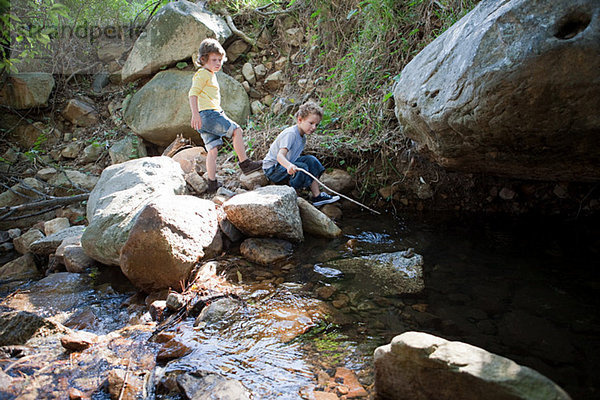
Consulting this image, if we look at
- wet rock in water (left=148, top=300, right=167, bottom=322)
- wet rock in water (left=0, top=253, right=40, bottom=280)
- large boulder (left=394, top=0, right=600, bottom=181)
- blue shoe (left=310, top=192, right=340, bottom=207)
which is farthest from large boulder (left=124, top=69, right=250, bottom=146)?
wet rock in water (left=148, top=300, right=167, bottom=322)

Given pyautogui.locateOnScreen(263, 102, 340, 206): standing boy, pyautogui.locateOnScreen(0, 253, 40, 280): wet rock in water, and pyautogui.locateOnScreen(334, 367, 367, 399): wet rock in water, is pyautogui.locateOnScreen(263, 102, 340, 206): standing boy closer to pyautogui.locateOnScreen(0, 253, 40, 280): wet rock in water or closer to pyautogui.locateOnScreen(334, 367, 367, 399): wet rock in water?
pyautogui.locateOnScreen(334, 367, 367, 399): wet rock in water

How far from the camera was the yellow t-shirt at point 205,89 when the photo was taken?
3.93m

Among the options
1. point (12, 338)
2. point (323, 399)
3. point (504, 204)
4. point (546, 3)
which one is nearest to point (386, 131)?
point (504, 204)

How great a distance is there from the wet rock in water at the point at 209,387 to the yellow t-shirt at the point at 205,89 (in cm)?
302

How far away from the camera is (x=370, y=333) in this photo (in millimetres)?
2049

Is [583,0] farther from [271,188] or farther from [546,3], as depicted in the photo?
[271,188]

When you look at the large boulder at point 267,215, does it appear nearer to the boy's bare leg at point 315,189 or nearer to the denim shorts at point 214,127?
the boy's bare leg at point 315,189

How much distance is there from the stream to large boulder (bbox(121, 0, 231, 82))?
14.5 ft

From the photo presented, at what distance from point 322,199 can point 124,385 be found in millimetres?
2741

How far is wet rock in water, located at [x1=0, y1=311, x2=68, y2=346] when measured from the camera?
2.08m

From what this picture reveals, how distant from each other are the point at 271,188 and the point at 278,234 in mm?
542

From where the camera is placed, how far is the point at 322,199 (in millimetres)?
4035

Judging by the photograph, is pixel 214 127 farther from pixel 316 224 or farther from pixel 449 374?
pixel 449 374

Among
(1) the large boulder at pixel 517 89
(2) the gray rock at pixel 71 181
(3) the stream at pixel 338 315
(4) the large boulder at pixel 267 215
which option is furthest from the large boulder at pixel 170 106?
(1) the large boulder at pixel 517 89
